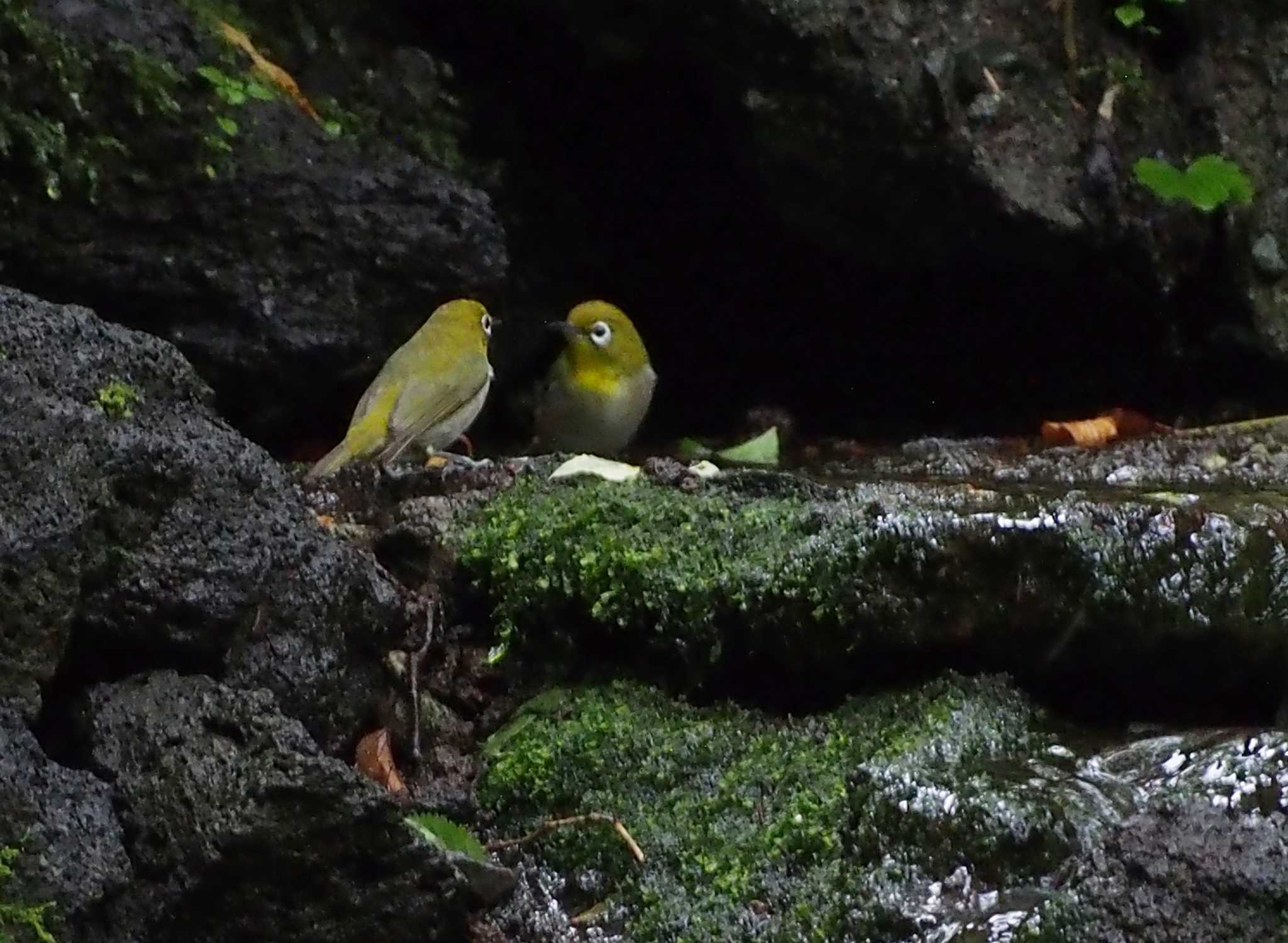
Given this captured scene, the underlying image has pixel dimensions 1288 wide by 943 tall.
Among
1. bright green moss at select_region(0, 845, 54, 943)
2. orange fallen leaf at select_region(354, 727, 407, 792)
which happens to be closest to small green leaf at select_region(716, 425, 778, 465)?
orange fallen leaf at select_region(354, 727, 407, 792)

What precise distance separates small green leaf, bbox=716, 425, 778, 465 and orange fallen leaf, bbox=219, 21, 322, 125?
6.20 feet

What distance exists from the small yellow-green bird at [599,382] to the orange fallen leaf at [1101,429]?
1.68 metres

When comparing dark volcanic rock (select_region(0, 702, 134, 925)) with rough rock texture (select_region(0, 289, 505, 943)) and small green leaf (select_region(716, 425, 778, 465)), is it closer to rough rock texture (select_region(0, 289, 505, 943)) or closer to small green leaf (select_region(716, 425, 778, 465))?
rough rock texture (select_region(0, 289, 505, 943))

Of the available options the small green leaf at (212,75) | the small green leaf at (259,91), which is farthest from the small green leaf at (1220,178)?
the small green leaf at (212,75)

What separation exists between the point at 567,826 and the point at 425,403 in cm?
265

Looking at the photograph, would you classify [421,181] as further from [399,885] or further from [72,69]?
[399,885]

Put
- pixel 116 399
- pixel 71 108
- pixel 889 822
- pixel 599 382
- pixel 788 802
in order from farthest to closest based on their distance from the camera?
pixel 599 382 → pixel 71 108 → pixel 116 399 → pixel 788 802 → pixel 889 822

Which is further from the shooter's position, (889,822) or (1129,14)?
(1129,14)

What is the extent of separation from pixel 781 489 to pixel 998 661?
852 mm

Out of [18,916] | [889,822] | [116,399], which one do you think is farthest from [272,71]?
[889,822]

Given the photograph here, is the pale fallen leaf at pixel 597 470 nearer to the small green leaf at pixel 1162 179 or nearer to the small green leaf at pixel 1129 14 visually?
the small green leaf at pixel 1162 179

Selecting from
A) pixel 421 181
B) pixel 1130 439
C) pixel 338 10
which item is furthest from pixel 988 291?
pixel 338 10

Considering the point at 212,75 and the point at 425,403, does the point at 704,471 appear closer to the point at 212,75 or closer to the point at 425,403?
the point at 425,403

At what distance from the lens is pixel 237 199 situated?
16.4 feet
